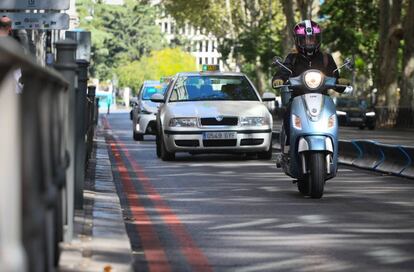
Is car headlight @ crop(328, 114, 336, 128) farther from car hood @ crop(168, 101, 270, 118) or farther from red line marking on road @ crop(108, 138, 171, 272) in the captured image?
car hood @ crop(168, 101, 270, 118)

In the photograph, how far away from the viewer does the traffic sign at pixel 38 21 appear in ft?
63.2

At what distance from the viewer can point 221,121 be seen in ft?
61.3

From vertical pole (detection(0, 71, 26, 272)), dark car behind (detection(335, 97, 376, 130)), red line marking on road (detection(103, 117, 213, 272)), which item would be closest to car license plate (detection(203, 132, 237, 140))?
red line marking on road (detection(103, 117, 213, 272))

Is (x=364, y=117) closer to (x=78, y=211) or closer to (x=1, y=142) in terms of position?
(x=78, y=211)

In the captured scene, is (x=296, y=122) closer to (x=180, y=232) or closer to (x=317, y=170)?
(x=317, y=170)

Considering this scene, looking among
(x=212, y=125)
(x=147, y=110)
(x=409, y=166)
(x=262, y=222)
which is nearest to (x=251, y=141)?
(x=212, y=125)

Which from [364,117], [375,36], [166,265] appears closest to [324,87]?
[166,265]

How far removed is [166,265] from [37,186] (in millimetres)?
3238

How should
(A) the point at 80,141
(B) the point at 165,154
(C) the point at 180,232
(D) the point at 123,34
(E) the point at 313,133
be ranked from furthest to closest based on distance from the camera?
(D) the point at 123,34 → (B) the point at 165,154 → (E) the point at 313,133 → (A) the point at 80,141 → (C) the point at 180,232

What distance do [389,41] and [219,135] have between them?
2880 cm

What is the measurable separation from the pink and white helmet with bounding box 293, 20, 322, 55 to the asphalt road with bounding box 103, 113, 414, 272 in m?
1.67

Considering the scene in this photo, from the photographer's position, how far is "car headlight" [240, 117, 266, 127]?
18.8m

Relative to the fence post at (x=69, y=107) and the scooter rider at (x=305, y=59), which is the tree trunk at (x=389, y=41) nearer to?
the scooter rider at (x=305, y=59)

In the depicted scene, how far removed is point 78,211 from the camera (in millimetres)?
9188
